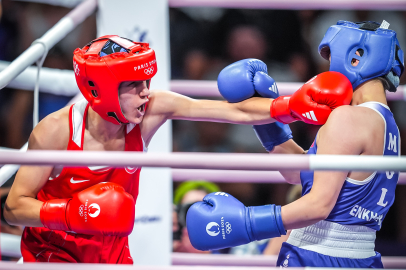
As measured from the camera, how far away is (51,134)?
159cm

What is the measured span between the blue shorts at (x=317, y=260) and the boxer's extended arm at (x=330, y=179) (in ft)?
0.59

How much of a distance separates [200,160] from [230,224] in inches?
16.8

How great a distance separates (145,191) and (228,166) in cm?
117

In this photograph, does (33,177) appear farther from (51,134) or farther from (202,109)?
(202,109)

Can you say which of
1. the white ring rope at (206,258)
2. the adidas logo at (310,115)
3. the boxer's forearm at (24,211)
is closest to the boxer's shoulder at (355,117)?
the adidas logo at (310,115)

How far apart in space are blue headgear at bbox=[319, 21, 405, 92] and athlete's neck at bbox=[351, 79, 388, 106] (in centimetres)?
3

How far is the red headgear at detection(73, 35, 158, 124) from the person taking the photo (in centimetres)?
150

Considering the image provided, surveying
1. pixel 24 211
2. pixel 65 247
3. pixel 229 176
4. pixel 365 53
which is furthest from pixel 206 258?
pixel 365 53

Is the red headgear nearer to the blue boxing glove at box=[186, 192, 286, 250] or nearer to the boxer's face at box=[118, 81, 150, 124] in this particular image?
the boxer's face at box=[118, 81, 150, 124]

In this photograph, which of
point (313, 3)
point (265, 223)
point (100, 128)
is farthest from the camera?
point (313, 3)

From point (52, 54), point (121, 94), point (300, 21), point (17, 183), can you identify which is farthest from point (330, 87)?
point (52, 54)

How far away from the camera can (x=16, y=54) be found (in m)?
3.65

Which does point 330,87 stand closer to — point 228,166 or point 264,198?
→ point 228,166

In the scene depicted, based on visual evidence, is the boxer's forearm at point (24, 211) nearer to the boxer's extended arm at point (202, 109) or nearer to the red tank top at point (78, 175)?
the red tank top at point (78, 175)
